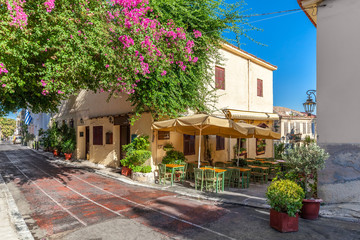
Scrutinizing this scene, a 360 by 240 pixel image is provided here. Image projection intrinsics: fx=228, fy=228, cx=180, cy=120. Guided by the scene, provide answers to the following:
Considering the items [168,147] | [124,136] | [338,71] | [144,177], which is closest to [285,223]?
[338,71]

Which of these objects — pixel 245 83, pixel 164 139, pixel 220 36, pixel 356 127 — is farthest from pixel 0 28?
pixel 245 83

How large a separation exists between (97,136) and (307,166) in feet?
46.2

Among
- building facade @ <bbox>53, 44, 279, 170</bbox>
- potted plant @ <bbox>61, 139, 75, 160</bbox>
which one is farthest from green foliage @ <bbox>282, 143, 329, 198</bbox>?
potted plant @ <bbox>61, 139, 75, 160</bbox>

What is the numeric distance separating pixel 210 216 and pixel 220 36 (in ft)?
32.2

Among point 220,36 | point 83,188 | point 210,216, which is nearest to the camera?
point 210,216

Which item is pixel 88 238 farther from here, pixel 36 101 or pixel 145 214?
pixel 36 101

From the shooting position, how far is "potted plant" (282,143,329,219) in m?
5.83

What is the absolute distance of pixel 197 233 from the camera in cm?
508

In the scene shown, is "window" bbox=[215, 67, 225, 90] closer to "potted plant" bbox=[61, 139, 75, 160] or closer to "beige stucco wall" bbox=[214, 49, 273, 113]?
"beige stucco wall" bbox=[214, 49, 273, 113]

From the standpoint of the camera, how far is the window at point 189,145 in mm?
12702

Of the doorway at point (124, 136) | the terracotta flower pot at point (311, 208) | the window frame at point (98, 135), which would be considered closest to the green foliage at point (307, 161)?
the terracotta flower pot at point (311, 208)

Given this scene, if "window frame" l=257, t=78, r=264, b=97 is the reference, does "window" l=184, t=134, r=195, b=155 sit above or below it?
below

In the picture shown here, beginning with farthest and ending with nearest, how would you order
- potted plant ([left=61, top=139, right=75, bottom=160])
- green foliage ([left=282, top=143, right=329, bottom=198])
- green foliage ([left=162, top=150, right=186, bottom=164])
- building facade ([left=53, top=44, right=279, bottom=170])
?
1. potted plant ([left=61, top=139, right=75, bottom=160])
2. building facade ([left=53, top=44, right=279, bottom=170])
3. green foliage ([left=162, top=150, right=186, bottom=164])
4. green foliage ([left=282, top=143, right=329, bottom=198])

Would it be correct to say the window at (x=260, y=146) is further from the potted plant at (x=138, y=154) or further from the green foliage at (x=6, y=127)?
the green foliage at (x=6, y=127)
